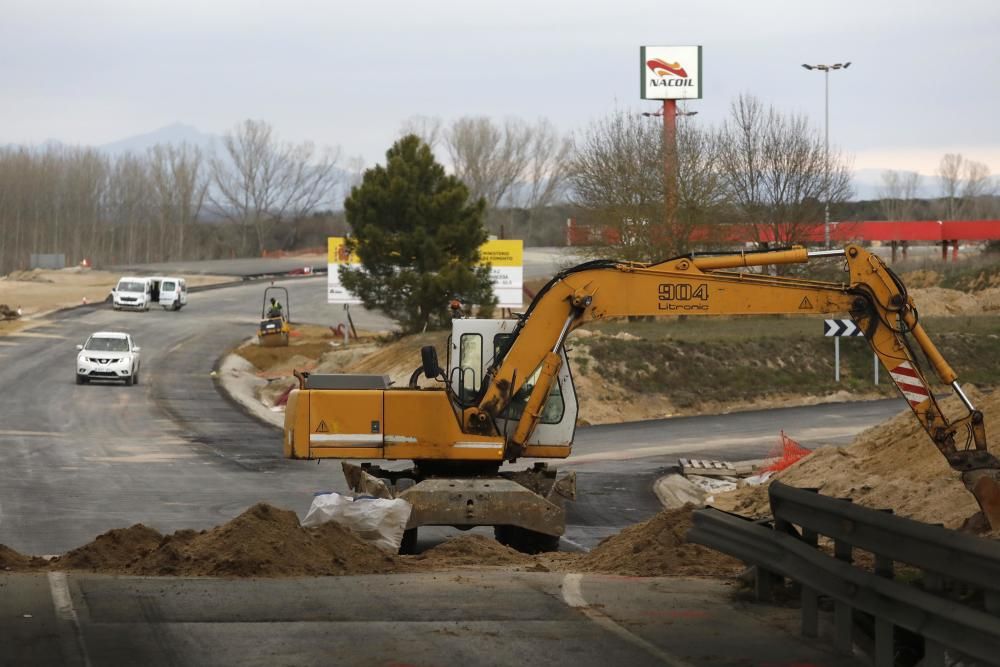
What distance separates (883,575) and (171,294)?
239ft

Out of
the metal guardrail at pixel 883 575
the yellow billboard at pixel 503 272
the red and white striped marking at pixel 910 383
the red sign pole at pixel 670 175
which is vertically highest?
the red sign pole at pixel 670 175

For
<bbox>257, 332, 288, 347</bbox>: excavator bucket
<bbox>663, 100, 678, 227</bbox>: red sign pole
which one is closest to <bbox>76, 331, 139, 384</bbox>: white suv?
<bbox>257, 332, 288, 347</bbox>: excavator bucket

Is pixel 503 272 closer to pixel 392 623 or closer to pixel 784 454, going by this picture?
pixel 784 454

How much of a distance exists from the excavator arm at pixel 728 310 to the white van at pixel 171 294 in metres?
62.4

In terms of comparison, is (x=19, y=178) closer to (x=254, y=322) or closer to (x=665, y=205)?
(x=254, y=322)

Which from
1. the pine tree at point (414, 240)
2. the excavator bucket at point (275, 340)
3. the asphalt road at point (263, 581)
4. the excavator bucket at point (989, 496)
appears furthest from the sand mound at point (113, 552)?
the excavator bucket at point (275, 340)

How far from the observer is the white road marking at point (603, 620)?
343 inches

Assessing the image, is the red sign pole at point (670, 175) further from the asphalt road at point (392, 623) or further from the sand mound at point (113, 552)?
the asphalt road at point (392, 623)

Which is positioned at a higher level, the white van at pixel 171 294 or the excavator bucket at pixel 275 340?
the white van at pixel 171 294

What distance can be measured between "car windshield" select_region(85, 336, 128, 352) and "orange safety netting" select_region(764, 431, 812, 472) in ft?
79.1

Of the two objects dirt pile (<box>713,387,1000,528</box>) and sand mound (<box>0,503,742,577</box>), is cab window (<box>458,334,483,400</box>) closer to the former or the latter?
sand mound (<box>0,503,742,577</box>)

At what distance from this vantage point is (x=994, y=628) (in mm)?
7098

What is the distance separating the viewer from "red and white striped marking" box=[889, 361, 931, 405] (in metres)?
15.6

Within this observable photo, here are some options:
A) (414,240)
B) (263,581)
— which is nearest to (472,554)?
(263,581)
